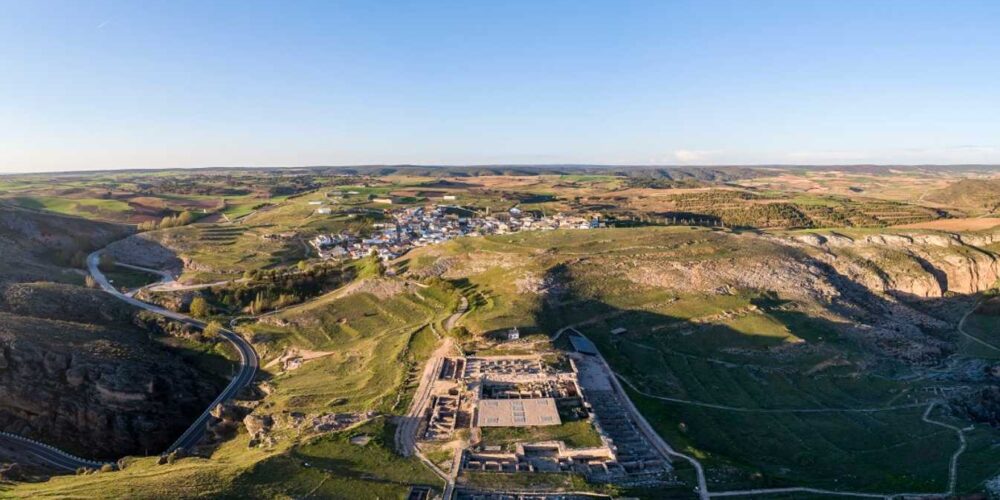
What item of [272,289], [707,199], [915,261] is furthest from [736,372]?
[707,199]

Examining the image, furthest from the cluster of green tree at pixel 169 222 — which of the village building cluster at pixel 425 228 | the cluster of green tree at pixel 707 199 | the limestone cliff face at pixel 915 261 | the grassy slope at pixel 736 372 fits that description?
the limestone cliff face at pixel 915 261

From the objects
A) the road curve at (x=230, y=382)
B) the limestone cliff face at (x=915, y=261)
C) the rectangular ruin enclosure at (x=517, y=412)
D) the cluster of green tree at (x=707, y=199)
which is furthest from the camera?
the cluster of green tree at (x=707, y=199)

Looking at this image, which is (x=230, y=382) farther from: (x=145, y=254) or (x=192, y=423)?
(x=145, y=254)

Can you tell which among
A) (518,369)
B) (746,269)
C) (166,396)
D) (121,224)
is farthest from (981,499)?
(121,224)

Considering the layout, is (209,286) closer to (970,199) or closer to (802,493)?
(802,493)

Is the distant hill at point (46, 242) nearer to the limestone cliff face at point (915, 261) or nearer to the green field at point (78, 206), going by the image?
the green field at point (78, 206)

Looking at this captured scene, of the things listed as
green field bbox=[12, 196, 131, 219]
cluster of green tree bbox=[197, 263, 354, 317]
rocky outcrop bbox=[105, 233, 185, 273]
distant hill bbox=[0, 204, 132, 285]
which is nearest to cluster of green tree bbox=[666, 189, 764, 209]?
cluster of green tree bbox=[197, 263, 354, 317]

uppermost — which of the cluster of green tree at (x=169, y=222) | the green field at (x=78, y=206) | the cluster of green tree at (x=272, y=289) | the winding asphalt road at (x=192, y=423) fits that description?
the green field at (x=78, y=206)
